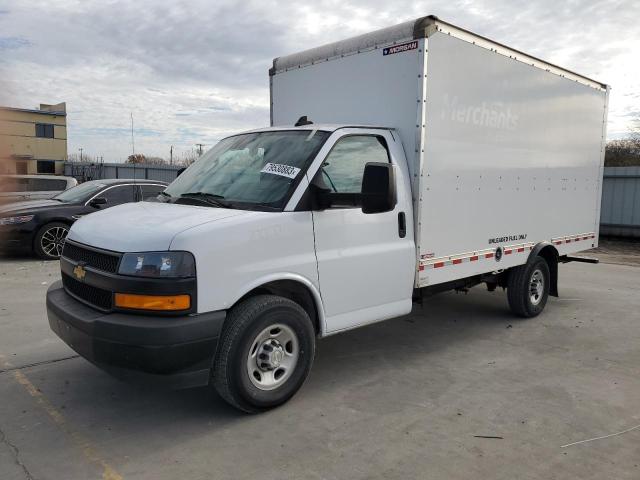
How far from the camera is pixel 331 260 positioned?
13.7ft

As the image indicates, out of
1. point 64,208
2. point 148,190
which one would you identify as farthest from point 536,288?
point 64,208

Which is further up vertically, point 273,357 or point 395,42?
point 395,42

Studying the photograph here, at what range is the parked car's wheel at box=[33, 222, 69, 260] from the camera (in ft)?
32.3

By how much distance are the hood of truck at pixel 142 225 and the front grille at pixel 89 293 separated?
302 mm

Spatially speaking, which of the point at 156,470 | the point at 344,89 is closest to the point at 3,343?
the point at 156,470

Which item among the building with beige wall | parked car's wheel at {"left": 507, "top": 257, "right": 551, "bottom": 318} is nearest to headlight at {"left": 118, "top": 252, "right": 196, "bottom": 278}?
the building with beige wall

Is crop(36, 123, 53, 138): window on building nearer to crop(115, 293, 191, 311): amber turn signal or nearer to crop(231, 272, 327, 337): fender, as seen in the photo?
crop(115, 293, 191, 311): amber turn signal

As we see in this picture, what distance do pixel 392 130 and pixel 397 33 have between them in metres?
0.89

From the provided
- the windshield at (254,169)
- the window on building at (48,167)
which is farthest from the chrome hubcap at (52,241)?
the window on building at (48,167)

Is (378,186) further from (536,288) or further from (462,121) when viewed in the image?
(536,288)

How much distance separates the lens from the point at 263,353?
151 inches

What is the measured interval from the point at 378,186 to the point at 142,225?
1728 millimetres

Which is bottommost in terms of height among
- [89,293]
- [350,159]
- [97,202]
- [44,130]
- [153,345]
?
[153,345]

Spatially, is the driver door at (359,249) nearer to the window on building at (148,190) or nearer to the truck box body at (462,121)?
the truck box body at (462,121)
